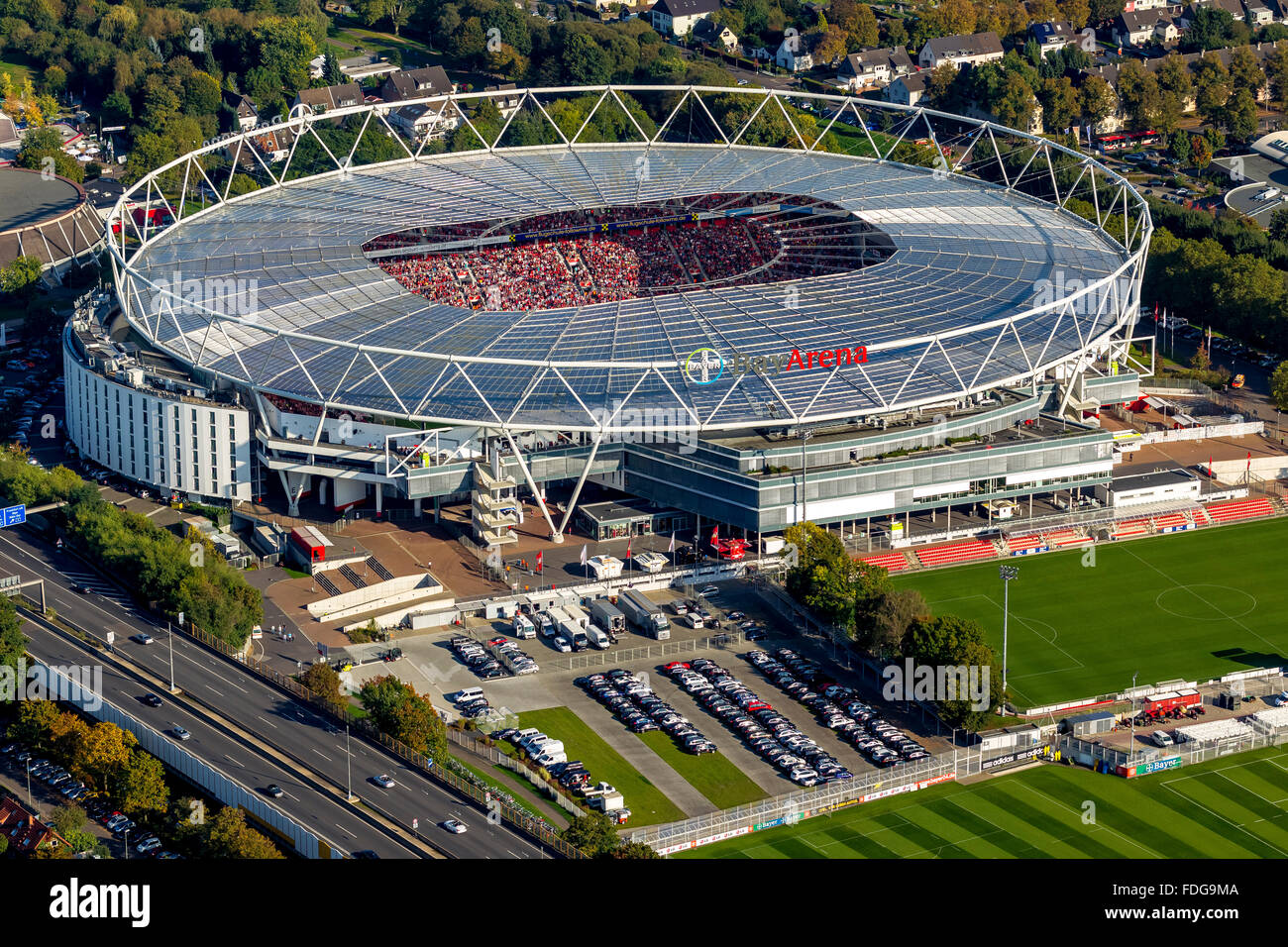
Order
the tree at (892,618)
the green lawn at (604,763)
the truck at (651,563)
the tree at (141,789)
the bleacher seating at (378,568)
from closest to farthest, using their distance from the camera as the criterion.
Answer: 1. the tree at (141,789)
2. the green lawn at (604,763)
3. the tree at (892,618)
4. the bleacher seating at (378,568)
5. the truck at (651,563)

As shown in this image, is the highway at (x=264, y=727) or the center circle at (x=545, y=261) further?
the center circle at (x=545, y=261)

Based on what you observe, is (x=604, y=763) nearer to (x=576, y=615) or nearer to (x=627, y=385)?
(x=576, y=615)

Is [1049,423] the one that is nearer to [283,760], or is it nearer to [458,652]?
[458,652]

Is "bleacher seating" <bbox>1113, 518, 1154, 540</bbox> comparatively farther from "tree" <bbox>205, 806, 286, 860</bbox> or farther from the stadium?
"tree" <bbox>205, 806, 286, 860</bbox>

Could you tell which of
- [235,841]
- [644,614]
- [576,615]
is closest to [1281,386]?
[644,614]

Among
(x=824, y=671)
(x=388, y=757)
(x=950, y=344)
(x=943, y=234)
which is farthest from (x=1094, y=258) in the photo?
(x=388, y=757)

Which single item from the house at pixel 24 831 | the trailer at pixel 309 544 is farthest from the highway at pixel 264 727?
the trailer at pixel 309 544

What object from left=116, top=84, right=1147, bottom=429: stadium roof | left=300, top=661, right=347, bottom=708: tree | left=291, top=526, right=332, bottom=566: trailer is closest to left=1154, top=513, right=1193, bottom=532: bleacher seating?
left=116, top=84, right=1147, bottom=429: stadium roof

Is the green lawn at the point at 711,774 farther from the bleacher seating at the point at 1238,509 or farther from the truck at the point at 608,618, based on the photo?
the bleacher seating at the point at 1238,509

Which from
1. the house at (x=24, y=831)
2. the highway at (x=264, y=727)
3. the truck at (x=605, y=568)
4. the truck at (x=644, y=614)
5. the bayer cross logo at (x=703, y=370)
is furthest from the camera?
the bayer cross logo at (x=703, y=370)
